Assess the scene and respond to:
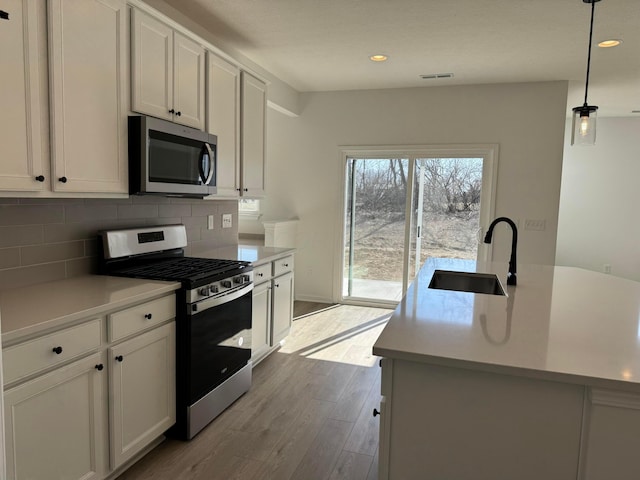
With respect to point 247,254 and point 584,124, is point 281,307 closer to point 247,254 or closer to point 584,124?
point 247,254

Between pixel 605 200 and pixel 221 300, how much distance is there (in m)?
6.05

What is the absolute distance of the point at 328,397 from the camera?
2969 millimetres

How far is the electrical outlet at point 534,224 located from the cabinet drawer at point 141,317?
3.91m

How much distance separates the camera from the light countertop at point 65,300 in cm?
154

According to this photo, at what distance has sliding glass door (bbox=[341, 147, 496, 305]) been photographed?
16.3ft

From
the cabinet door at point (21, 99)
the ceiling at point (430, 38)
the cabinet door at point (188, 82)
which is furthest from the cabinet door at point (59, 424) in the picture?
the ceiling at point (430, 38)

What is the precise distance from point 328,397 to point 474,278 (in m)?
1.26

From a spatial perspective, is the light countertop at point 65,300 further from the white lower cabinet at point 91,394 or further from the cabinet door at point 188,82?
the cabinet door at point 188,82

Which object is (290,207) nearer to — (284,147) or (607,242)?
(284,147)

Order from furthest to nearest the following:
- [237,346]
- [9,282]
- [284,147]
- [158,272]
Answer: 1. [284,147]
2. [237,346]
3. [158,272]
4. [9,282]

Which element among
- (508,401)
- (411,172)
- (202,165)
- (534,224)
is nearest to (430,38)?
(411,172)


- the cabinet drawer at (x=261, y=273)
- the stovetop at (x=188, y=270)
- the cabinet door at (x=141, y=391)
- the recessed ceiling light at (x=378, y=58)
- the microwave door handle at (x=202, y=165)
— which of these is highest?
the recessed ceiling light at (x=378, y=58)

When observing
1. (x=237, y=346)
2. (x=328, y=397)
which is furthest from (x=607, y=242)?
(x=237, y=346)

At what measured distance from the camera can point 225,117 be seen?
3.23 meters
